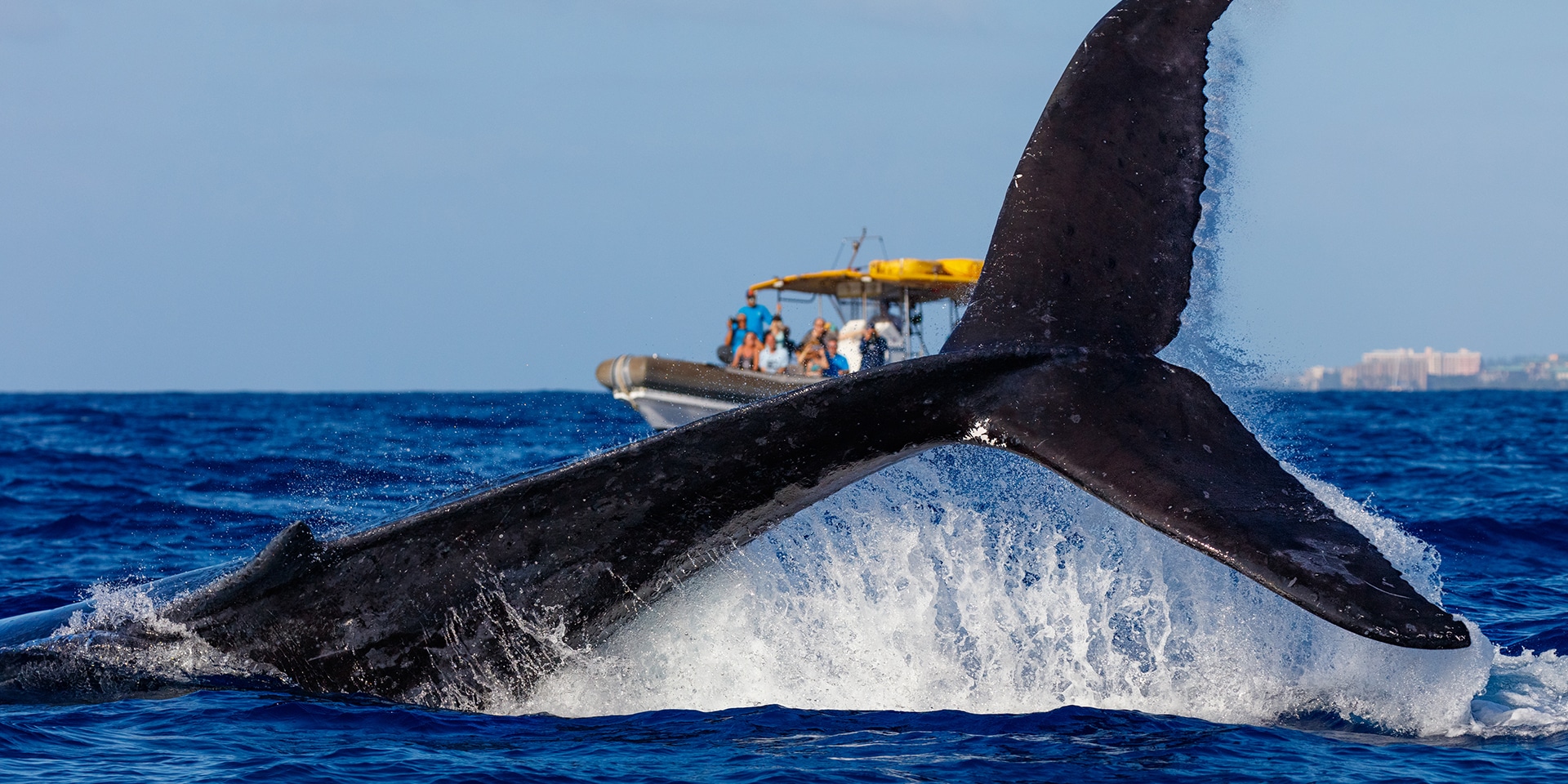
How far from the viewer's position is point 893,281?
94.4ft

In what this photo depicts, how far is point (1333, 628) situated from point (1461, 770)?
3.36 ft

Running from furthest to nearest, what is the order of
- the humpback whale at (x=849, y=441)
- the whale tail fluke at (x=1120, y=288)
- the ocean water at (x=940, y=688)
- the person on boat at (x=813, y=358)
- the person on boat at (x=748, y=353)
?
the person on boat at (x=748, y=353) < the person on boat at (x=813, y=358) < the ocean water at (x=940, y=688) < the humpback whale at (x=849, y=441) < the whale tail fluke at (x=1120, y=288)

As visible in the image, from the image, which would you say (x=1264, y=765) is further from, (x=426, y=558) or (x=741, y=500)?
(x=426, y=558)

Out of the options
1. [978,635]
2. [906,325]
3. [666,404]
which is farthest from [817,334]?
[978,635]

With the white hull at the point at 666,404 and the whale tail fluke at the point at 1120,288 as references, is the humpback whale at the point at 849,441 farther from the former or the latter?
the white hull at the point at 666,404

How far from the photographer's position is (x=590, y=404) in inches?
2028

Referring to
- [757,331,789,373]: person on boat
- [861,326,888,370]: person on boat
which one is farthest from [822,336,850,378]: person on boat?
[757,331,789,373]: person on boat

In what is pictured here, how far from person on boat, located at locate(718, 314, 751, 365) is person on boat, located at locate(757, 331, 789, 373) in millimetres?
798

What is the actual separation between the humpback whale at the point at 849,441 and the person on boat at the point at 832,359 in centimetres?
1694

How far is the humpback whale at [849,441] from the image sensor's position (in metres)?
4.79

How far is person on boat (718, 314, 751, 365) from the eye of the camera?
28.0 metres

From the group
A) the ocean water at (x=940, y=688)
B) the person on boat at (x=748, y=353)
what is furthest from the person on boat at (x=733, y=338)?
the ocean water at (x=940, y=688)

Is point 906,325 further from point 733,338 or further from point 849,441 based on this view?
point 849,441

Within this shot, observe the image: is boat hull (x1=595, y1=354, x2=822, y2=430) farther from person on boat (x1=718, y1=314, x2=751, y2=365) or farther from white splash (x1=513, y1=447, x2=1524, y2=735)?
white splash (x1=513, y1=447, x2=1524, y2=735)
